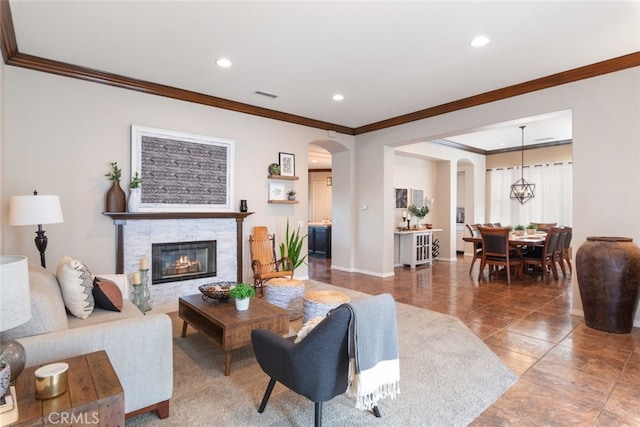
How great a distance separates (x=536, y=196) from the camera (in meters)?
8.33

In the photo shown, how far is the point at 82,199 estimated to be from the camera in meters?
3.79

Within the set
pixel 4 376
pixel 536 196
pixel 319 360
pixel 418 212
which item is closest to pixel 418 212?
pixel 418 212

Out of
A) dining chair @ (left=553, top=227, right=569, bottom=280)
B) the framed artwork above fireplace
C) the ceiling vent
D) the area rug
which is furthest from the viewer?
dining chair @ (left=553, top=227, right=569, bottom=280)

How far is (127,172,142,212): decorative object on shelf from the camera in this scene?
3975 millimetres

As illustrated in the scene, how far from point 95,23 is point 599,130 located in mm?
5131

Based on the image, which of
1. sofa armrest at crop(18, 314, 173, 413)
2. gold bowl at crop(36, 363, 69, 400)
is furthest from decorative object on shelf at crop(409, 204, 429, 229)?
gold bowl at crop(36, 363, 69, 400)

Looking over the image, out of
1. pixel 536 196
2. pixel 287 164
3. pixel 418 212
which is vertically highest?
pixel 287 164

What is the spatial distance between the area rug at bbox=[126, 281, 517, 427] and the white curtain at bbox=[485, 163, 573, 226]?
6495 millimetres

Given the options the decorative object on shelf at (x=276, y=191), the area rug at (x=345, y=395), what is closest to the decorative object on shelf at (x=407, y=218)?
the decorative object on shelf at (x=276, y=191)

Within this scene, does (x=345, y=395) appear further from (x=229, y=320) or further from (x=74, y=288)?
(x=74, y=288)

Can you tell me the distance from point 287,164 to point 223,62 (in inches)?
86.8

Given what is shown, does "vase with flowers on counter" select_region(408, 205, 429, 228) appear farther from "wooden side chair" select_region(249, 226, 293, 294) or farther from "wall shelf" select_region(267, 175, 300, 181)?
"wooden side chair" select_region(249, 226, 293, 294)

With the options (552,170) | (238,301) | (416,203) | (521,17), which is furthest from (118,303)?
(552,170)

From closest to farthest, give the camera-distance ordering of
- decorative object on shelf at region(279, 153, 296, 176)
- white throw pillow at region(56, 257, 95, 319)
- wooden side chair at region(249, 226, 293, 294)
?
white throw pillow at region(56, 257, 95, 319) < wooden side chair at region(249, 226, 293, 294) < decorative object on shelf at region(279, 153, 296, 176)
